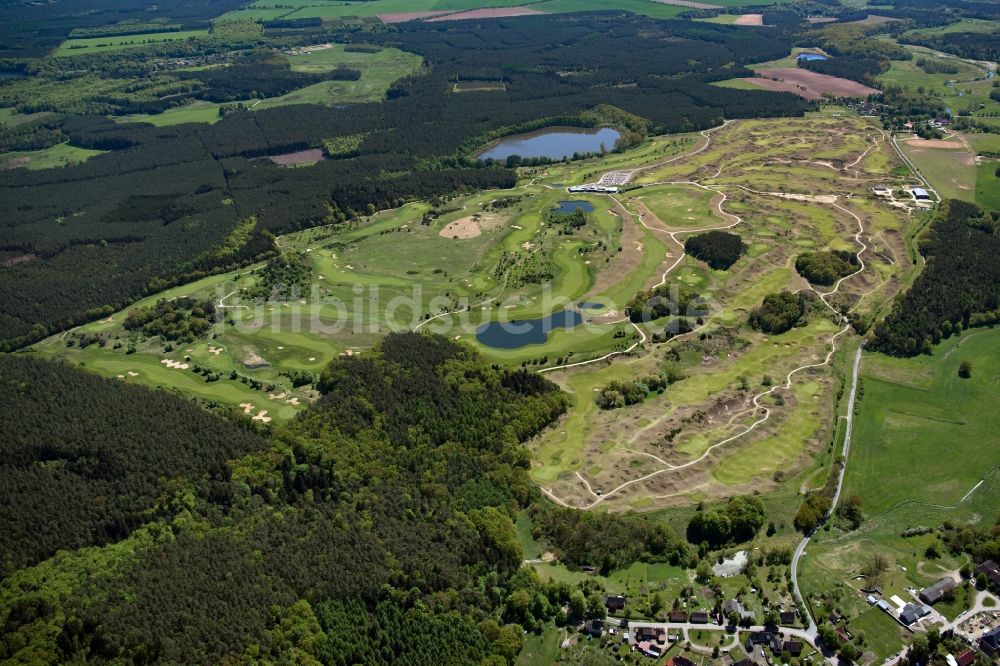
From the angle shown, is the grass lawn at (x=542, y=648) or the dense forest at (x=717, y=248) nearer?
the grass lawn at (x=542, y=648)

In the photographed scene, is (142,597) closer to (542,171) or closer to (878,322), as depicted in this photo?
(878,322)

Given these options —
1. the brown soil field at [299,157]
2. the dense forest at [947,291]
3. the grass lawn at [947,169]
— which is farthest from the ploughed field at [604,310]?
the brown soil field at [299,157]

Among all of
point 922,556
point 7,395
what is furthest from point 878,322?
point 7,395

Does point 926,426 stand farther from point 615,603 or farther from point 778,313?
point 615,603

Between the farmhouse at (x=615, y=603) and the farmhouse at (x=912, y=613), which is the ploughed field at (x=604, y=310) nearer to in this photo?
the farmhouse at (x=615, y=603)

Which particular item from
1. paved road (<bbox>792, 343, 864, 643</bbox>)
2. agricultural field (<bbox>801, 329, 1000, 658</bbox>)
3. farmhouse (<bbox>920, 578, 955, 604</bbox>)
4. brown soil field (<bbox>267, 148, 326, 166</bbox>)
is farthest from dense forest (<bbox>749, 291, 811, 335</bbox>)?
brown soil field (<bbox>267, 148, 326, 166</bbox>)

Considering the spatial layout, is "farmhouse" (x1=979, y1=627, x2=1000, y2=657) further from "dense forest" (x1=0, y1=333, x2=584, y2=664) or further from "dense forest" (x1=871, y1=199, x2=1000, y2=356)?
"dense forest" (x1=871, y1=199, x2=1000, y2=356)

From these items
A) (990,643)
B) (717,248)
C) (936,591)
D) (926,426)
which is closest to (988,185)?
(717,248)

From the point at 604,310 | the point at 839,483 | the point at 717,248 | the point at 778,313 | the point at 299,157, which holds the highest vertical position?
the point at 299,157
